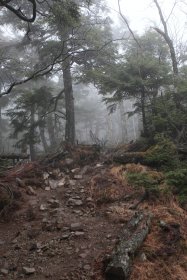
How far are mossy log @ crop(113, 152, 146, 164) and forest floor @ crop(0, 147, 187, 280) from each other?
49 centimetres

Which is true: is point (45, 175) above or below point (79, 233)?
above

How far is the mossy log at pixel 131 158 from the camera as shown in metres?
10.3

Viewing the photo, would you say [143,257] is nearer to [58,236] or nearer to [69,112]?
[58,236]

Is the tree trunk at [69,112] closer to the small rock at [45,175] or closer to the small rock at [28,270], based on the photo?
the small rock at [45,175]

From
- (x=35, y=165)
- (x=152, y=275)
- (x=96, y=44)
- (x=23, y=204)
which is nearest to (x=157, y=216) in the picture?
(x=152, y=275)

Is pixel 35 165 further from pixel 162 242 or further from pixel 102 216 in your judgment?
pixel 162 242

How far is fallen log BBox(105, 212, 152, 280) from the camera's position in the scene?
4.83 meters

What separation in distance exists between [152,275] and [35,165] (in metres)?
6.61

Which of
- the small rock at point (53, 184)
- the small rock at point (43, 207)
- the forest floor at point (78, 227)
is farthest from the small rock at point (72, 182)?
the small rock at point (43, 207)

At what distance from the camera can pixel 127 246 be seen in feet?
17.5

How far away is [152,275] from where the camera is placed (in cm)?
508

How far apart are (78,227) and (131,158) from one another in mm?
4478

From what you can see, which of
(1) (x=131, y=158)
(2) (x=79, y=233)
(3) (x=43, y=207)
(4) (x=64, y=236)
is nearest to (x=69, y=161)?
(1) (x=131, y=158)

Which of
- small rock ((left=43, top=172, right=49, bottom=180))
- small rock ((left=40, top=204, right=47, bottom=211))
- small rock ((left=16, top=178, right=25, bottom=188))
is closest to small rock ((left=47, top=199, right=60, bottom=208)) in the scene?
small rock ((left=40, top=204, right=47, bottom=211))
